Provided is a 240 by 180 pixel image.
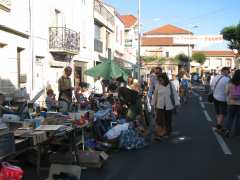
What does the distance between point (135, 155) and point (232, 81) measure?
12.5 ft

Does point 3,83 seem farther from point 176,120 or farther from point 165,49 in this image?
point 165,49

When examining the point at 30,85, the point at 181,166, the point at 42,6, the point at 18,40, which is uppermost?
the point at 42,6

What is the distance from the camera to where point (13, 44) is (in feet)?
53.8

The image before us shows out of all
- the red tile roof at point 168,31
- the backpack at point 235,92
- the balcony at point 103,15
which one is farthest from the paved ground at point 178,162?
the red tile roof at point 168,31

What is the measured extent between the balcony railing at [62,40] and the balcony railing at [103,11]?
8531 mm

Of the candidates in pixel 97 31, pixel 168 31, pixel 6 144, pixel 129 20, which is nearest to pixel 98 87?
pixel 6 144

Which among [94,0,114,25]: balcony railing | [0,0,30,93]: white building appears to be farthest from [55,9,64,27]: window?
[94,0,114,25]: balcony railing

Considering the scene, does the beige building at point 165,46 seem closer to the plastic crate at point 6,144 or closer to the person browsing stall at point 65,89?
the person browsing stall at point 65,89

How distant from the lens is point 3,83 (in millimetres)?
15625

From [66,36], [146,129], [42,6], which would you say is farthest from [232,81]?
[66,36]

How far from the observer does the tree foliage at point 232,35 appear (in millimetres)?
54344

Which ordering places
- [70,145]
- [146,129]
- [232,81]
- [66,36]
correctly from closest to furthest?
[70,145] → [232,81] → [146,129] → [66,36]

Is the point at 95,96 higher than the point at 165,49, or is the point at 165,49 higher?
the point at 165,49

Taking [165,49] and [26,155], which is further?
[165,49]
